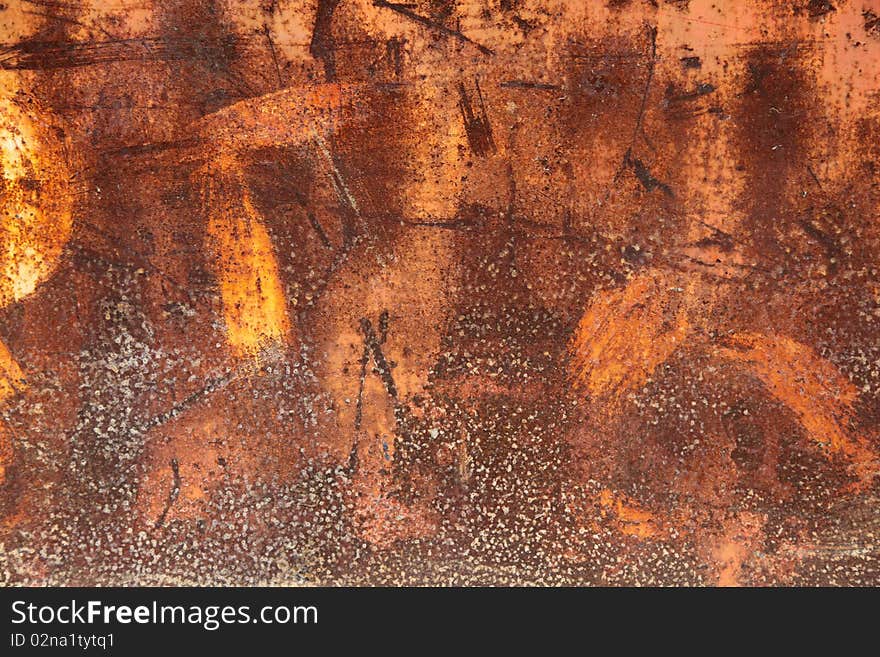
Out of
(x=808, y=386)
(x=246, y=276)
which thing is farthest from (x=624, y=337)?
(x=246, y=276)

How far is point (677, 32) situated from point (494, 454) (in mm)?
2255

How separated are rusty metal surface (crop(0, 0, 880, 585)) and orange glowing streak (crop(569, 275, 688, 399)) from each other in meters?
0.02

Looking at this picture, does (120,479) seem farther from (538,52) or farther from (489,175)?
(538,52)

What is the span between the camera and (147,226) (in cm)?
246

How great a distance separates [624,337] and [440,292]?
95cm

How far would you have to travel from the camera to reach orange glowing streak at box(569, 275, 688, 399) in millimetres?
2477

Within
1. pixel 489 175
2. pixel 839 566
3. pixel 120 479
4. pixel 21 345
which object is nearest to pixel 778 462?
pixel 839 566

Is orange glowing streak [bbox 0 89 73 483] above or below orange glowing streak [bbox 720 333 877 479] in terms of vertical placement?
above

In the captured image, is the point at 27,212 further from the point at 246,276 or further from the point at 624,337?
the point at 624,337

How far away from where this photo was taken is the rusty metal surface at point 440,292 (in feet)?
7.91

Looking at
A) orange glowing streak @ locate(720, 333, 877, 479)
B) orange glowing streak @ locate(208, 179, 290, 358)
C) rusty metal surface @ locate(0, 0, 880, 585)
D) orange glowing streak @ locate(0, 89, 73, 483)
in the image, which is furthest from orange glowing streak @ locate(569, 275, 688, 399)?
orange glowing streak @ locate(0, 89, 73, 483)

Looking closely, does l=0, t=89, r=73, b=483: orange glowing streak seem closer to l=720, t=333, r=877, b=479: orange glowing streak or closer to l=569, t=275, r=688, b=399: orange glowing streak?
l=569, t=275, r=688, b=399: orange glowing streak

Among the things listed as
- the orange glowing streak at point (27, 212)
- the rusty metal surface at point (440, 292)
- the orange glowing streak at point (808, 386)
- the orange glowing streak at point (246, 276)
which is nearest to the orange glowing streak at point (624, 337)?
the rusty metal surface at point (440, 292)

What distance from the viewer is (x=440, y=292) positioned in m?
2.50
